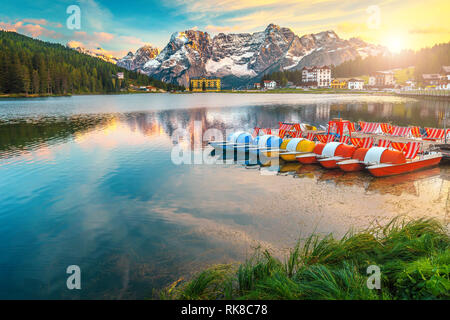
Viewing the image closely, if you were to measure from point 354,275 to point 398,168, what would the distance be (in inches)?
774

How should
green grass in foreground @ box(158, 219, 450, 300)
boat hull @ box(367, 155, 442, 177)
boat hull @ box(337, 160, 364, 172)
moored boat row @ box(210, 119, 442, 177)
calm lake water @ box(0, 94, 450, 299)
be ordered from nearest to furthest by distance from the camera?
green grass in foreground @ box(158, 219, 450, 300), calm lake water @ box(0, 94, 450, 299), boat hull @ box(367, 155, 442, 177), moored boat row @ box(210, 119, 442, 177), boat hull @ box(337, 160, 364, 172)

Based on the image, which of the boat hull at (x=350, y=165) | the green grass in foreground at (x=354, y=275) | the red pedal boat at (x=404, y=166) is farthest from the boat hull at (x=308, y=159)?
the green grass in foreground at (x=354, y=275)

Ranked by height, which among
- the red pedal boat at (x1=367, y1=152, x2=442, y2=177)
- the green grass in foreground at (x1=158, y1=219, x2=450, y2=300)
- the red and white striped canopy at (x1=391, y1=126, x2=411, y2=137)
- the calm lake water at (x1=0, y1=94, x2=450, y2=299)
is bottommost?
the calm lake water at (x1=0, y1=94, x2=450, y2=299)

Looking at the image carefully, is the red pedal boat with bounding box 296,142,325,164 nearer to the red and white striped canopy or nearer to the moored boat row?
the moored boat row

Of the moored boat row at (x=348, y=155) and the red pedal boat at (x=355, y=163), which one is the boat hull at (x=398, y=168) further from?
the red pedal boat at (x=355, y=163)

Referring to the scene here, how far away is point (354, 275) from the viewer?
852 cm

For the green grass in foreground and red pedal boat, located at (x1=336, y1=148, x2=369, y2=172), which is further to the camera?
red pedal boat, located at (x1=336, y1=148, x2=369, y2=172)

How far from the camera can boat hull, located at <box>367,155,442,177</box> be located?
953 inches

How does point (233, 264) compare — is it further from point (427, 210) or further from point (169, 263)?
point (427, 210)

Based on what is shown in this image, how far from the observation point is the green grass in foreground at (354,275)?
754 centimetres

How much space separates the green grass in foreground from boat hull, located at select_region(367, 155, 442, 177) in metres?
12.5

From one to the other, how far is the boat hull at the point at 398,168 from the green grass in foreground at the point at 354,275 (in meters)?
12.5

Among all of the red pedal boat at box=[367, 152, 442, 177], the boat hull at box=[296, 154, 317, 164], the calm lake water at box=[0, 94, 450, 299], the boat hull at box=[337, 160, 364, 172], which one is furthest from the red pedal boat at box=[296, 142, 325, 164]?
the red pedal boat at box=[367, 152, 442, 177]
